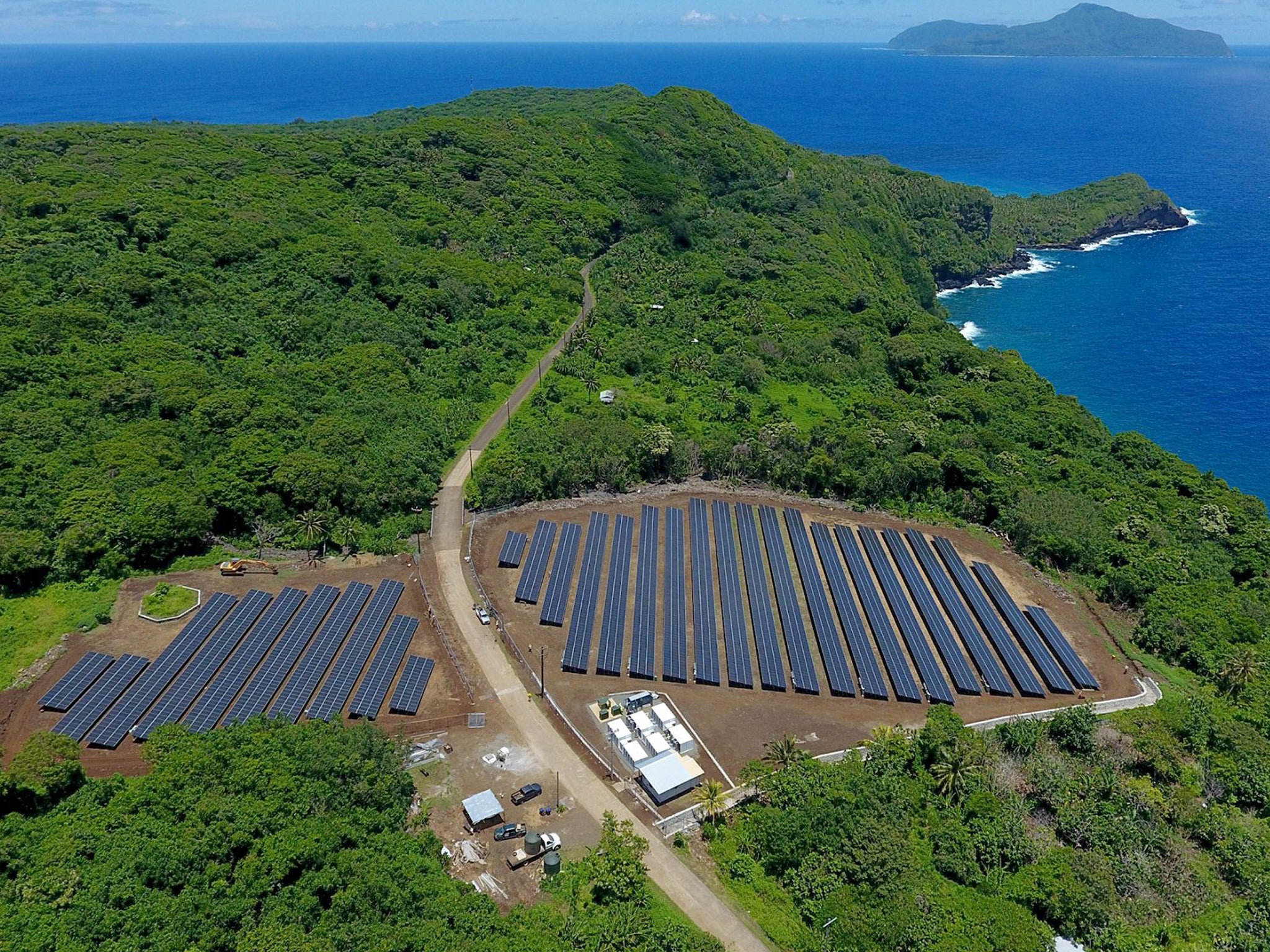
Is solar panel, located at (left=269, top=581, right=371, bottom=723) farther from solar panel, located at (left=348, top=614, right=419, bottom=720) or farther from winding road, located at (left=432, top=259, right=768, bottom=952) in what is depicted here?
winding road, located at (left=432, top=259, right=768, bottom=952)

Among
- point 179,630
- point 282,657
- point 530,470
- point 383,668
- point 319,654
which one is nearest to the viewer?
point 383,668

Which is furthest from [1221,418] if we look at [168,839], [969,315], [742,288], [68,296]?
[68,296]

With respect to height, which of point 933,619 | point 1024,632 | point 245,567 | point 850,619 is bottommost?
point 1024,632

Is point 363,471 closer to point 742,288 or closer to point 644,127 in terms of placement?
point 742,288

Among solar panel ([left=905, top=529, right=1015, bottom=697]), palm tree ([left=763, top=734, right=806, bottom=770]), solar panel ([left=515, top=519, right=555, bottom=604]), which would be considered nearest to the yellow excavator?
solar panel ([left=515, top=519, right=555, bottom=604])

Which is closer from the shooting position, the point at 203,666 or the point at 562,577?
the point at 203,666

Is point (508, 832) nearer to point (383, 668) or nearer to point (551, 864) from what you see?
point (551, 864)

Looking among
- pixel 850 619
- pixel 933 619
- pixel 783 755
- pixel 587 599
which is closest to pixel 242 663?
pixel 587 599

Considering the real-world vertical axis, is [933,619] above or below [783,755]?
below
